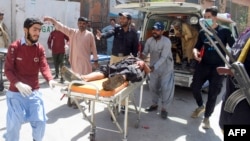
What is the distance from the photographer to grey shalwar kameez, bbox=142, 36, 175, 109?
541 centimetres

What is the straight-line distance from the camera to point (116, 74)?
151 inches

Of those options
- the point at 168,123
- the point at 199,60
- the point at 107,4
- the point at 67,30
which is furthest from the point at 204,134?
the point at 107,4

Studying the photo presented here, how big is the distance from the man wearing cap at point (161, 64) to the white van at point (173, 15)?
0.63 meters

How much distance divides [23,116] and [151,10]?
436cm

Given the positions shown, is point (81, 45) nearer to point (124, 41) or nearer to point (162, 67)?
point (124, 41)

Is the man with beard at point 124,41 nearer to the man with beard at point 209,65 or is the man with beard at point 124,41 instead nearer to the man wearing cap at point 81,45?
the man wearing cap at point 81,45

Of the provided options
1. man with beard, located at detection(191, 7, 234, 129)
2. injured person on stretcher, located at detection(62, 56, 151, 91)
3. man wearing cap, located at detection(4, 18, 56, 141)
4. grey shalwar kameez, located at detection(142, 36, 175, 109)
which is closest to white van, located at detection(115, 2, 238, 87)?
man with beard, located at detection(191, 7, 234, 129)

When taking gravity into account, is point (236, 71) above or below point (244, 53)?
below

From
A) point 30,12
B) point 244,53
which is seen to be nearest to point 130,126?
point 244,53

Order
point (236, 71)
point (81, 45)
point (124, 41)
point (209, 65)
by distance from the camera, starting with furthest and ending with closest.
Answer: point (81, 45) < point (124, 41) < point (209, 65) < point (236, 71)

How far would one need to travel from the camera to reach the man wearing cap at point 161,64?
5.40 metres

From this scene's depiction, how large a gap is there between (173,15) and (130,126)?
328cm

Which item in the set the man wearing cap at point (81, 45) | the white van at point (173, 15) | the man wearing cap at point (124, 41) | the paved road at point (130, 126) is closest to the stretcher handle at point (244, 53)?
the paved road at point (130, 126)

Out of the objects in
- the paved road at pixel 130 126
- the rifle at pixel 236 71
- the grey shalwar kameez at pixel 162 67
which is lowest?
the paved road at pixel 130 126
